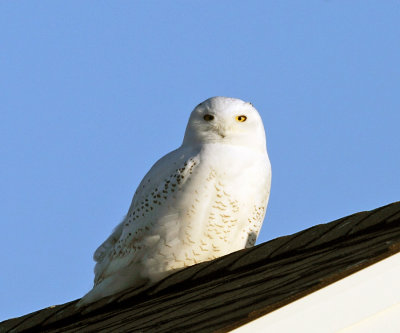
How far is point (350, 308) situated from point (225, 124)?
8.80ft

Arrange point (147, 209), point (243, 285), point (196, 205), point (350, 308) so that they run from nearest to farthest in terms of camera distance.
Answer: point (350, 308), point (243, 285), point (196, 205), point (147, 209)

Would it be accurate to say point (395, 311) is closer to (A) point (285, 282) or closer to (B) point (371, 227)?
(A) point (285, 282)

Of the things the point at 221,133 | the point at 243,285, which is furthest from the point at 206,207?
the point at 243,285

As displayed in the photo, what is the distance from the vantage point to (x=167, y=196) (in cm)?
546

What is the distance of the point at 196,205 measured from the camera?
539 cm

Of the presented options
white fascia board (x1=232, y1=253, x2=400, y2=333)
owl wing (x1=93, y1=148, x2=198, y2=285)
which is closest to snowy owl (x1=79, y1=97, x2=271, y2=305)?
owl wing (x1=93, y1=148, x2=198, y2=285)

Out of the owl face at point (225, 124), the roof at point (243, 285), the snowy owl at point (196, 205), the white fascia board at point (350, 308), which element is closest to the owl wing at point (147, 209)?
the snowy owl at point (196, 205)

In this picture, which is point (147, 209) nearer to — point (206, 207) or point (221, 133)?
point (206, 207)

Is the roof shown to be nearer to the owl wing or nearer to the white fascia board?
the white fascia board

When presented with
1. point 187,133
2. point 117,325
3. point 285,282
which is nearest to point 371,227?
point 285,282

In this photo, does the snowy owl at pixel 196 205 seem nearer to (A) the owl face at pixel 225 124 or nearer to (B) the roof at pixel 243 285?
(A) the owl face at pixel 225 124

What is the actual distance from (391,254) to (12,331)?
2.74 m

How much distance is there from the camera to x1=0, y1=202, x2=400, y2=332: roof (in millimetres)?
3133

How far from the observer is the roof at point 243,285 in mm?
3133
